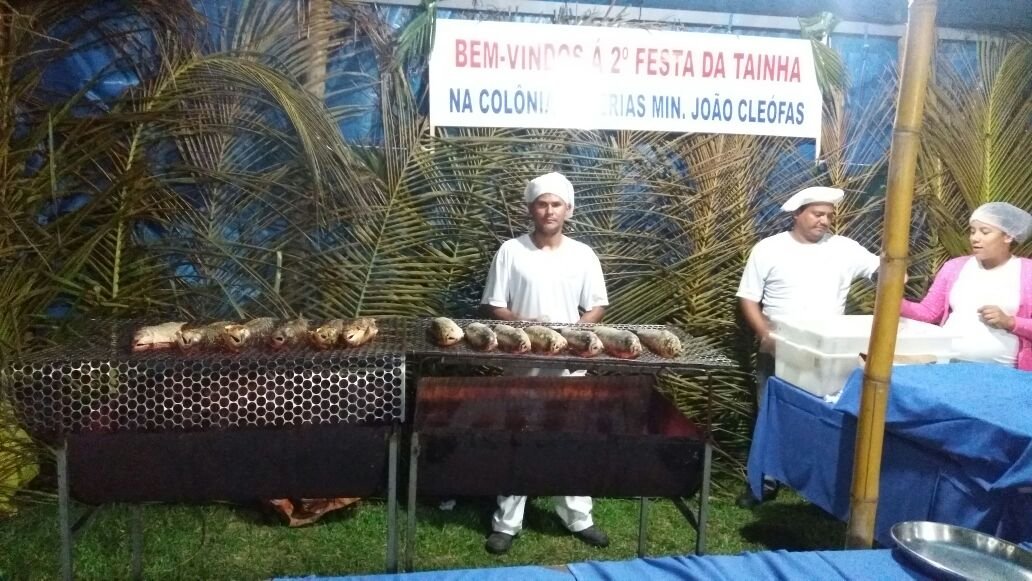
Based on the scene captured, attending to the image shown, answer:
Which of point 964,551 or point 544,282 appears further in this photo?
point 544,282

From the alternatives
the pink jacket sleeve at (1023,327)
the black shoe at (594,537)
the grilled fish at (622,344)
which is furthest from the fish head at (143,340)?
the pink jacket sleeve at (1023,327)

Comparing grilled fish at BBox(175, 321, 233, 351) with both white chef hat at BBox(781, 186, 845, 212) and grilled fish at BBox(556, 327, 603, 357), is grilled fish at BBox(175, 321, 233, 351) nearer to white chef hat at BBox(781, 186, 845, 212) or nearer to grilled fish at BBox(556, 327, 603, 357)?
grilled fish at BBox(556, 327, 603, 357)

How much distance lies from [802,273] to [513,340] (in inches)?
89.8

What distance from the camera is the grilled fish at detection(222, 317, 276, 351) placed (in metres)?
2.81

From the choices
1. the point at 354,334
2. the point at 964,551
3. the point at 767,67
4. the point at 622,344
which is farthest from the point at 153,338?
the point at 767,67

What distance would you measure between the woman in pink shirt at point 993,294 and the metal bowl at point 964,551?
220 cm

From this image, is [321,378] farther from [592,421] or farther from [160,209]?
[160,209]

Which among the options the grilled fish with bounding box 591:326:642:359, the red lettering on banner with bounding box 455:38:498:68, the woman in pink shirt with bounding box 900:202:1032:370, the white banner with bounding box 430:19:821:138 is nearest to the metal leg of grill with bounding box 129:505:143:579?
the grilled fish with bounding box 591:326:642:359

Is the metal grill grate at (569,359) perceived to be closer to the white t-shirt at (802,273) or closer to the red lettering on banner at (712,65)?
the white t-shirt at (802,273)

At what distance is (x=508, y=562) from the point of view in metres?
3.79

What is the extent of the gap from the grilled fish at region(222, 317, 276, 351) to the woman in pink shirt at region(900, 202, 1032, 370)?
336 cm

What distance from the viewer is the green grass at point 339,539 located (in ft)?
11.7

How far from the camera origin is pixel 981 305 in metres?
4.07

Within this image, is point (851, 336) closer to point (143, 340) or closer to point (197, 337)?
point (197, 337)
